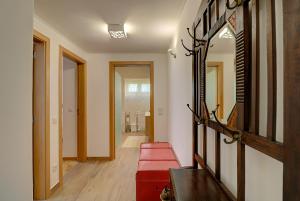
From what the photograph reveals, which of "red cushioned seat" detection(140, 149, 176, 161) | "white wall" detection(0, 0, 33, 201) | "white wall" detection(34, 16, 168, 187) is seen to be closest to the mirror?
"white wall" detection(0, 0, 33, 201)

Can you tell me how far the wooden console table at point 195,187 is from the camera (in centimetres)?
116

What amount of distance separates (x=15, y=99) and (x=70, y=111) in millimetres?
3591

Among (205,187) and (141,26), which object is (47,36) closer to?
(141,26)

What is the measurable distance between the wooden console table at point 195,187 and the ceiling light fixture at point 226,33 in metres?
0.77

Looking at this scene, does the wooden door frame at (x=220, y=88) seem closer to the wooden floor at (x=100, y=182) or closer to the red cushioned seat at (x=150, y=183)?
the red cushioned seat at (x=150, y=183)

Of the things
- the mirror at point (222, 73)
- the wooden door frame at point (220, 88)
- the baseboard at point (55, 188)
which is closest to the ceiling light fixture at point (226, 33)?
the mirror at point (222, 73)

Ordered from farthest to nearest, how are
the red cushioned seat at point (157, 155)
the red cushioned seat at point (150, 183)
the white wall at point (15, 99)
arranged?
the red cushioned seat at point (157, 155) < the red cushioned seat at point (150, 183) < the white wall at point (15, 99)

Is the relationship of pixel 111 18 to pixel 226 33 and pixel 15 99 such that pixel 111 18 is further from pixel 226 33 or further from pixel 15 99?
pixel 226 33

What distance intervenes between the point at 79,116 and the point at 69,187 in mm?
1631

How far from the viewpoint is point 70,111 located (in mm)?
4770

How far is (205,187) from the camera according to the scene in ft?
4.24

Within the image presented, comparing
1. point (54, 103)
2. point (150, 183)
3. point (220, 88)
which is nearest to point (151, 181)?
point (150, 183)

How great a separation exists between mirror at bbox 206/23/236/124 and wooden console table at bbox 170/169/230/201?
0.38 m

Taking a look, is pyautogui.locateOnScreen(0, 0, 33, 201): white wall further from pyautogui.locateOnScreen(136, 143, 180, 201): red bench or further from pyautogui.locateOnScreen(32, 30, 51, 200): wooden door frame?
pyautogui.locateOnScreen(32, 30, 51, 200): wooden door frame
